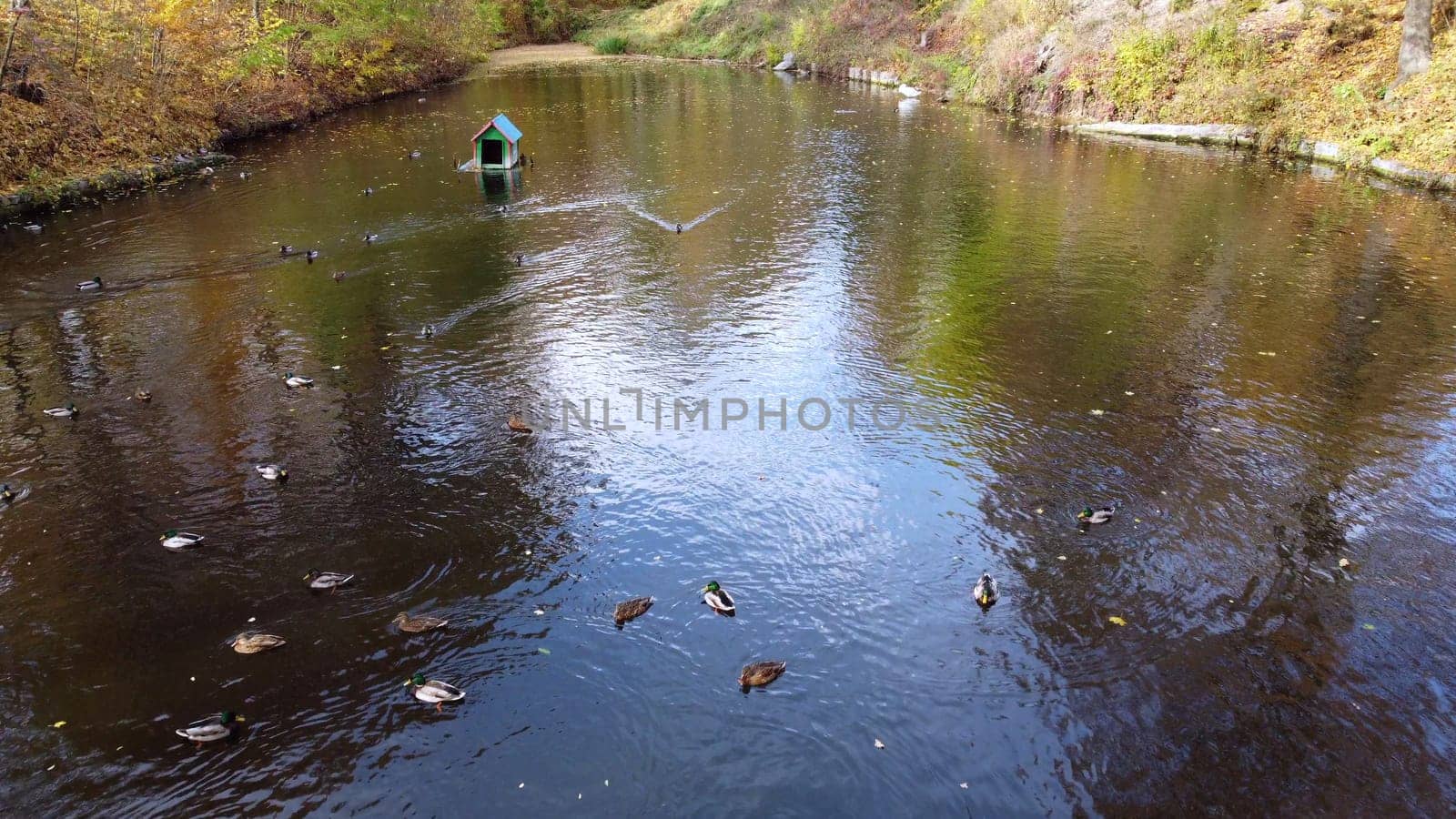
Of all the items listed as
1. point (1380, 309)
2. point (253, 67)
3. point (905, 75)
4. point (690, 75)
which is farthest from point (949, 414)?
point (690, 75)

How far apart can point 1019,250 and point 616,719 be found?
11.5m

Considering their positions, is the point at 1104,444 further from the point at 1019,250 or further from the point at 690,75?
the point at 690,75

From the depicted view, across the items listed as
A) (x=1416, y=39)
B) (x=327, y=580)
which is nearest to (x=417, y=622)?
(x=327, y=580)

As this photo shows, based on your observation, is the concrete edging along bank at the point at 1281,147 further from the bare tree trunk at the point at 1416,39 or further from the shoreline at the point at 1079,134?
the bare tree trunk at the point at 1416,39

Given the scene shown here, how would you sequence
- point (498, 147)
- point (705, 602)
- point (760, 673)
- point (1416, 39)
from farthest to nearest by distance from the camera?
point (498, 147)
point (1416, 39)
point (705, 602)
point (760, 673)

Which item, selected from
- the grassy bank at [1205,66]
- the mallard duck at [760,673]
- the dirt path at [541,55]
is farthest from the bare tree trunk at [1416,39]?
the dirt path at [541,55]

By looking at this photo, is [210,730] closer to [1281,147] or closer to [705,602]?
[705,602]

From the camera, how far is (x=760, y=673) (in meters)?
5.47

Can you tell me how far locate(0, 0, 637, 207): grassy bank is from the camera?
1714cm

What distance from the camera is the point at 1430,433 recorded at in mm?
8211

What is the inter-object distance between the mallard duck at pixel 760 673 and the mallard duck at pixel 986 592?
5.20ft

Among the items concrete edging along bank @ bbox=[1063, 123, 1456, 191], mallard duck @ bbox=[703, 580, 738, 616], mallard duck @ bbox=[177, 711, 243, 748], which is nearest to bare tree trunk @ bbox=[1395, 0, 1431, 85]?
concrete edging along bank @ bbox=[1063, 123, 1456, 191]

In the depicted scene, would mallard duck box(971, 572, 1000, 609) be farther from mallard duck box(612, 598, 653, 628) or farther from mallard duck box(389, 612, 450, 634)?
mallard duck box(389, 612, 450, 634)

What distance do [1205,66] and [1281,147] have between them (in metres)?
4.32
